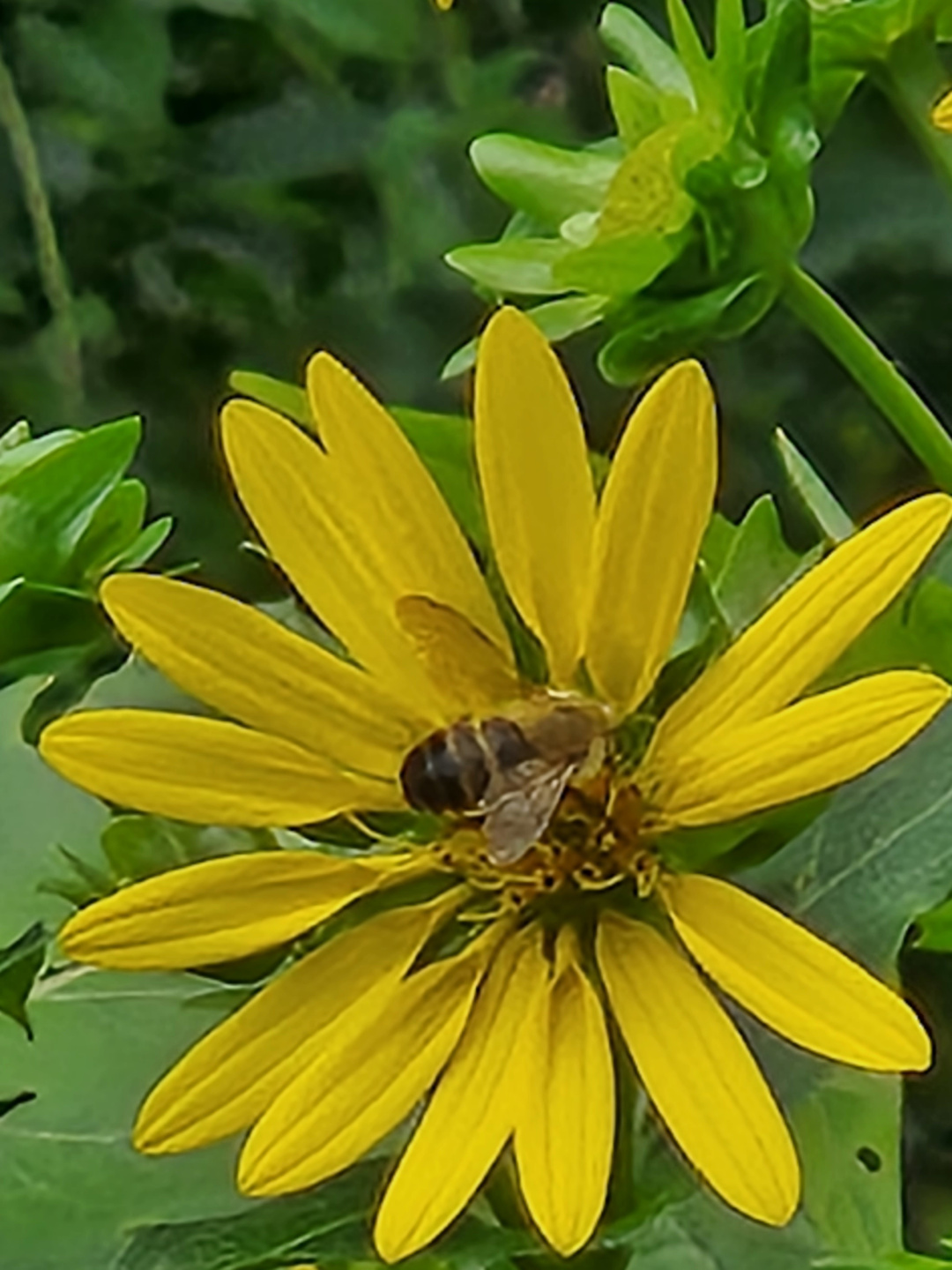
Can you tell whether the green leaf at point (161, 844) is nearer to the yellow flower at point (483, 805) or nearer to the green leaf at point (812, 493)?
the yellow flower at point (483, 805)

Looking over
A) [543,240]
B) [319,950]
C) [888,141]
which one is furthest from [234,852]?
[888,141]

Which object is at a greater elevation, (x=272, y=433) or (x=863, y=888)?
(x=272, y=433)

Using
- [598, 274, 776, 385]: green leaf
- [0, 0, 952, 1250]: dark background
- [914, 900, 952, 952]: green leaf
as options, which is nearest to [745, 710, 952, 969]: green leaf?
[914, 900, 952, 952]: green leaf

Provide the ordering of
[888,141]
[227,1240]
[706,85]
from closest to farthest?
[227,1240], [706,85], [888,141]

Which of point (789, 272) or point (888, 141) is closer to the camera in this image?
point (789, 272)

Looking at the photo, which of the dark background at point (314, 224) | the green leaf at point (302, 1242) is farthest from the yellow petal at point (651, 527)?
the dark background at point (314, 224)

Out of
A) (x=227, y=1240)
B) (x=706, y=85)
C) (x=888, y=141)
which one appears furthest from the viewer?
(x=888, y=141)

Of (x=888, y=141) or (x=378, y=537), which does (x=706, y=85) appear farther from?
(x=888, y=141)
